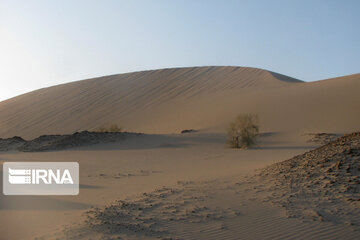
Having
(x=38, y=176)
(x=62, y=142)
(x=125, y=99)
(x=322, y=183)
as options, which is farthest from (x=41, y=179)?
(x=125, y=99)

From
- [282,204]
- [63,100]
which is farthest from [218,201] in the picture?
[63,100]

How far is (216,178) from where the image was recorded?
9.09 meters

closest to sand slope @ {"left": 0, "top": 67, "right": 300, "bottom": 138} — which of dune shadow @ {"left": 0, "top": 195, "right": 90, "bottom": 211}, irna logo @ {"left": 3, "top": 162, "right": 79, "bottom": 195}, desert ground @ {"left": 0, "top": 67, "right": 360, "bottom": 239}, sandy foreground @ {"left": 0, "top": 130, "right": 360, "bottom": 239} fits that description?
desert ground @ {"left": 0, "top": 67, "right": 360, "bottom": 239}

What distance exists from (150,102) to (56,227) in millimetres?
33522

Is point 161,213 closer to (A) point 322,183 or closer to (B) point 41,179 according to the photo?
(A) point 322,183

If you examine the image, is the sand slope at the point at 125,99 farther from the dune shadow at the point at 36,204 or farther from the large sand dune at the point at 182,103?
the dune shadow at the point at 36,204

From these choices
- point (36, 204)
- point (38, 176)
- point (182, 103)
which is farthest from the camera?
point (182, 103)

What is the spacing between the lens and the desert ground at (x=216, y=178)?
5422 mm

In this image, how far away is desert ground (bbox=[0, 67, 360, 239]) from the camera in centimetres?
542

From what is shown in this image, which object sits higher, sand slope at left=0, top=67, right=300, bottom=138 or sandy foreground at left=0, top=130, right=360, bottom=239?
sand slope at left=0, top=67, right=300, bottom=138

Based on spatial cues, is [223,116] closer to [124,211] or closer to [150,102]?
[150,102]

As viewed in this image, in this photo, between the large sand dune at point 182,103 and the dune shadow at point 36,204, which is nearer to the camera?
the dune shadow at point 36,204

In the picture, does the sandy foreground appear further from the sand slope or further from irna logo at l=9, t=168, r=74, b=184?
the sand slope

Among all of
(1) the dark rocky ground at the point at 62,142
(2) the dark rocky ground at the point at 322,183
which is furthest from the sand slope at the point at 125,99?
(2) the dark rocky ground at the point at 322,183
